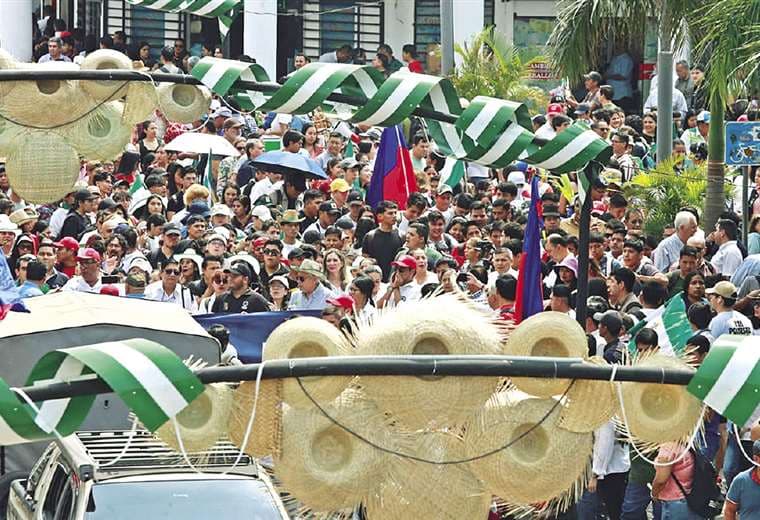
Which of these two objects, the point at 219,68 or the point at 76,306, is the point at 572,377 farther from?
the point at 76,306

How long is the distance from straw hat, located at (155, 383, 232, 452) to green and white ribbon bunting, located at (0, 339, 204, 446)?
10.5 inches

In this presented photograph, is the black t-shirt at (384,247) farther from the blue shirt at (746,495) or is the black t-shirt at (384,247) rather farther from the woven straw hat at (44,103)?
the woven straw hat at (44,103)

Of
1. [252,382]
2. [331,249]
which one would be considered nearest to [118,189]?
[331,249]

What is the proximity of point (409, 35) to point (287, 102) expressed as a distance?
2815 cm

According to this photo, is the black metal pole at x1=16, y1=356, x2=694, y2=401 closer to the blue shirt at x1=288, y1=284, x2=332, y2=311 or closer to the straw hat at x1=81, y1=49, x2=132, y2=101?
the straw hat at x1=81, y1=49, x2=132, y2=101

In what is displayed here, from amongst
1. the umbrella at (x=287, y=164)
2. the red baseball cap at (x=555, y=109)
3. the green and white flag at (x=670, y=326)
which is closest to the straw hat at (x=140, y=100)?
the green and white flag at (x=670, y=326)

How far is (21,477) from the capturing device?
1326cm

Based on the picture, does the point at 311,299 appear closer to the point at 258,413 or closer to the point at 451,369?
the point at 258,413

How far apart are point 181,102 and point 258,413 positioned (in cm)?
407

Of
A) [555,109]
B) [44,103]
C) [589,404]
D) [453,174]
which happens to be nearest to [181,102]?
[44,103]

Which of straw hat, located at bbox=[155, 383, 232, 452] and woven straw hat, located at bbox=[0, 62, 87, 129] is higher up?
woven straw hat, located at bbox=[0, 62, 87, 129]

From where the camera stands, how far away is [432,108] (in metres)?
10.9

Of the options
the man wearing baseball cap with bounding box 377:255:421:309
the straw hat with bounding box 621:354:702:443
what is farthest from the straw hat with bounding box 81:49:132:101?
the man wearing baseball cap with bounding box 377:255:421:309

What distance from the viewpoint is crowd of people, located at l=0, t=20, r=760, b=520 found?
13945 millimetres
